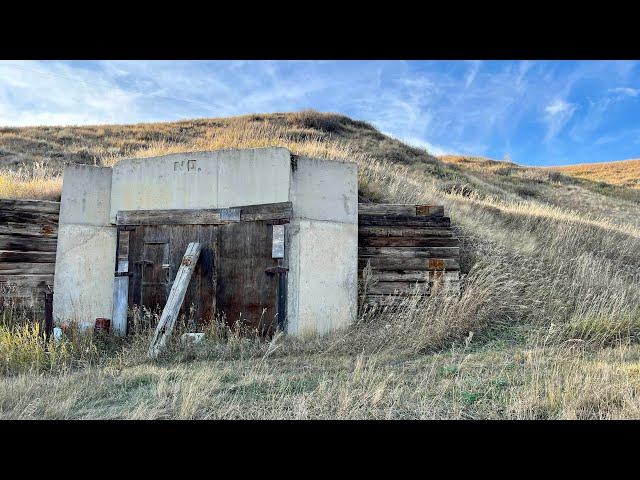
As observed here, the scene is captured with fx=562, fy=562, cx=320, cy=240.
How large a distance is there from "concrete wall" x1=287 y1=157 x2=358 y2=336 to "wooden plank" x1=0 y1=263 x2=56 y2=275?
4.40m

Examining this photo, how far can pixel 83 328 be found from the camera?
9.12 m

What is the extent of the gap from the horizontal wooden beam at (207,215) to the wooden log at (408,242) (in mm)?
1650

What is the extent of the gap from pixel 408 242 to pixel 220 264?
A: 3127mm

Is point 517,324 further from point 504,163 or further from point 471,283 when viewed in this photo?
point 504,163

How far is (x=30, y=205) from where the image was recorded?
9766 mm

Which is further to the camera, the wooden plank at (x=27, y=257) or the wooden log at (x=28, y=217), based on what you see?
the wooden log at (x=28, y=217)

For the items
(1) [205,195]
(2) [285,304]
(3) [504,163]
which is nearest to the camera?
(2) [285,304]

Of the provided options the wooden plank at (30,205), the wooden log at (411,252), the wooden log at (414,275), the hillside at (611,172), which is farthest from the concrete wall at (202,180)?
the hillside at (611,172)

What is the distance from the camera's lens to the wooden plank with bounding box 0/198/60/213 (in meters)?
9.72

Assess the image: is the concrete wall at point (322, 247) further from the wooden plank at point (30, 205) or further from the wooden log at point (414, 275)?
the wooden plank at point (30, 205)

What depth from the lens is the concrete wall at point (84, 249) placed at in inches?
371

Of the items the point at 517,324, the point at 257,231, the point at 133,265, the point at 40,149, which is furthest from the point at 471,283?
the point at 40,149

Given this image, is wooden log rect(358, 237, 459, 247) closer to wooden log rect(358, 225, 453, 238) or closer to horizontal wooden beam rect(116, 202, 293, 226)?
wooden log rect(358, 225, 453, 238)
